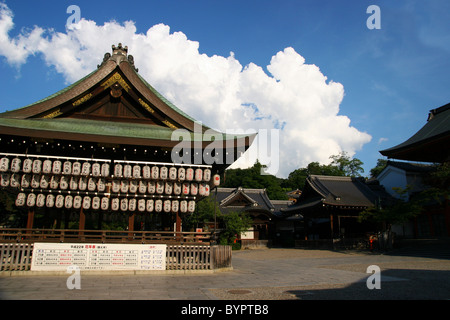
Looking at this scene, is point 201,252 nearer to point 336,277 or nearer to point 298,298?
point 336,277

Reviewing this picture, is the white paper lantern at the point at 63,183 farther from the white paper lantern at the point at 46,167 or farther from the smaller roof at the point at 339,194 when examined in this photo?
the smaller roof at the point at 339,194

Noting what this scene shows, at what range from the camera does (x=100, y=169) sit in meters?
14.3

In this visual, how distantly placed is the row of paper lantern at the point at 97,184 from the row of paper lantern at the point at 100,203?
418 millimetres

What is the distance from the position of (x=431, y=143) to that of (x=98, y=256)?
27.0 m

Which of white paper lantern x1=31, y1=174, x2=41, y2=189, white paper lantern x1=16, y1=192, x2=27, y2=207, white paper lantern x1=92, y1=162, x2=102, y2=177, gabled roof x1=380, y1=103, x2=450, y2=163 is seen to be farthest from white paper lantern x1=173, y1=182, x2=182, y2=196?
gabled roof x1=380, y1=103, x2=450, y2=163

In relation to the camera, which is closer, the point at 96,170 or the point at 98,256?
the point at 98,256

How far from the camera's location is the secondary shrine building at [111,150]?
13711mm

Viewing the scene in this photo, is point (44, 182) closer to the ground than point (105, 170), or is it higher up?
closer to the ground

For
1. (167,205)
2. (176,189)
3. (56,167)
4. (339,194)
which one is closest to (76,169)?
(56,167)

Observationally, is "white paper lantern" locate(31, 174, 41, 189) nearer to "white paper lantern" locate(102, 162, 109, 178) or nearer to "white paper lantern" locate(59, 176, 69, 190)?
"white paper lantern" locate(59, 176, 69, 190)

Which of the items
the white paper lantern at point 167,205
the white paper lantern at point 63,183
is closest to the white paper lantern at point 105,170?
the white paper lantern at point 63,183

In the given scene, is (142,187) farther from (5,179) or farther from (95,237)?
(5,179)
